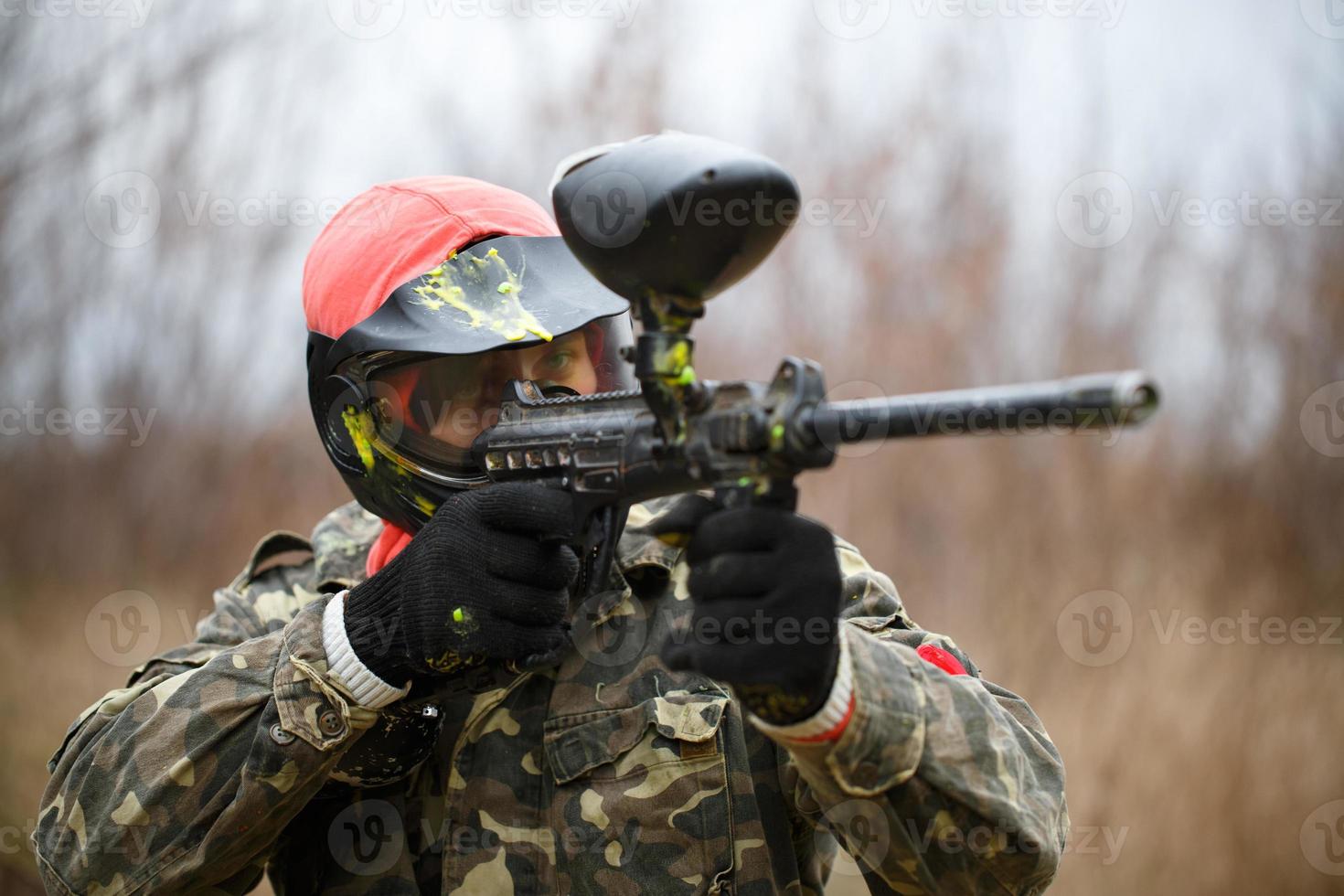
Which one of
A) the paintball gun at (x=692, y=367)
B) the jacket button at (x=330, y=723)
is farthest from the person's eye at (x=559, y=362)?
the jacket button at (x=330, y=723)

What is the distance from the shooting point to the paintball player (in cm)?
174

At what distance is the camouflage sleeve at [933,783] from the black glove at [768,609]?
126 millimetres

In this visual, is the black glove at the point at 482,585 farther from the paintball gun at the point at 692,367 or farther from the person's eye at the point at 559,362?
the person's eye at the point at 559,362

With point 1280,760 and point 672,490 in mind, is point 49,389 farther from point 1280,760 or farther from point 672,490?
point 1280,760

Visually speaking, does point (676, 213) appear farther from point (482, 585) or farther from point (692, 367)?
point (482, 585)

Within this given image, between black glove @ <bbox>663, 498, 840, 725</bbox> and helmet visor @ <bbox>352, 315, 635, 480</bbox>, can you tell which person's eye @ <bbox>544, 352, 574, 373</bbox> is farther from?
black glove @ <bbox>663, 498, 840, 725</bbox>

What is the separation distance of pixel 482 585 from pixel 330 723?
0.45m

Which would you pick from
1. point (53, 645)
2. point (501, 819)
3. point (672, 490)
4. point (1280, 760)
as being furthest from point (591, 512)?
point (1280, 760)

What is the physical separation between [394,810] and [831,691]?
1.23m

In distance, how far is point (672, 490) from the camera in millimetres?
1928

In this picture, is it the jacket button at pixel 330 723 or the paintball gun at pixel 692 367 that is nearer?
the paintball gun at pixel 692 367

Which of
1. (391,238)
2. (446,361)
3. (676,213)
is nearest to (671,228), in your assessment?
(676,213)

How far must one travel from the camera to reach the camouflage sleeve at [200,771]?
2.15 meters

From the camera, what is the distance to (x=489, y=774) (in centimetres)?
232
